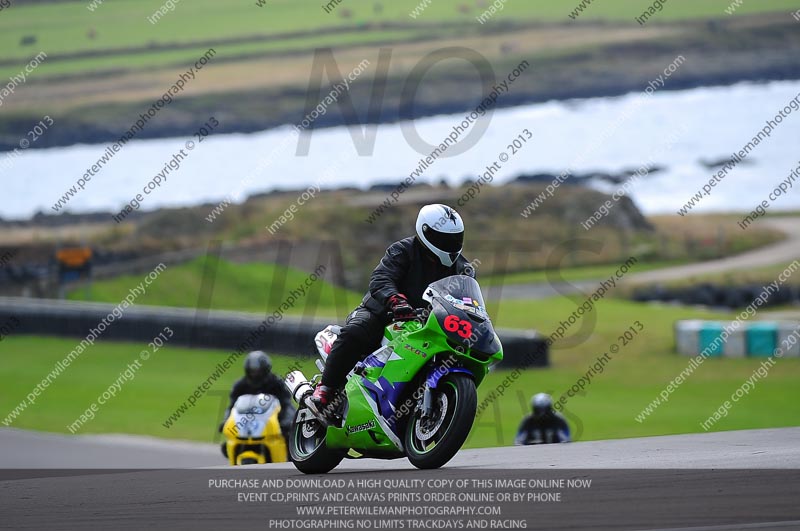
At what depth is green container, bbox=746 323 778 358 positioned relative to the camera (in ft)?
80.6

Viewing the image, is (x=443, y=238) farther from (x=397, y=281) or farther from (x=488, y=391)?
(x=488, y=391)

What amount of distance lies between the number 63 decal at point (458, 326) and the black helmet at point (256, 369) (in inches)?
181

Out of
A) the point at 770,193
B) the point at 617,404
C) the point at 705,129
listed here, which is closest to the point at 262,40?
the point at 705,129

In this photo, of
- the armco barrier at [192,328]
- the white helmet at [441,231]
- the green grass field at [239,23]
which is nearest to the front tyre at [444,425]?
the white helmet at [441,231]

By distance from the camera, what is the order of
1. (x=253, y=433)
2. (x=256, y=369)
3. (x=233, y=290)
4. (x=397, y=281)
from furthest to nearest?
(x=233, y=290)
(x=256, y=369)
(x=253, y=433)
(x=397, y=281)

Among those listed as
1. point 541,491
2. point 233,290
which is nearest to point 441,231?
point 541,491

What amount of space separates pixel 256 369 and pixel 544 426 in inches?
140

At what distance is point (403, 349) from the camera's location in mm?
8398

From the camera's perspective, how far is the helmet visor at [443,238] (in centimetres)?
845

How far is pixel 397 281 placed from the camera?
867cm

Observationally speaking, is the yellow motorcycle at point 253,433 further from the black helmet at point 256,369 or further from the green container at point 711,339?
the green container at point 711,339

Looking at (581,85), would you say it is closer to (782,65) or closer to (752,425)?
(782,65)

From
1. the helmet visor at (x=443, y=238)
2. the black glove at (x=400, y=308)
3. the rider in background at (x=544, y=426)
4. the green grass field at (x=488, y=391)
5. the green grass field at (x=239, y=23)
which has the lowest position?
the black glove at (x=400, y=308)

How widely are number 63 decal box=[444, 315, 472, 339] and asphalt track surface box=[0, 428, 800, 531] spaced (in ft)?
2.77
